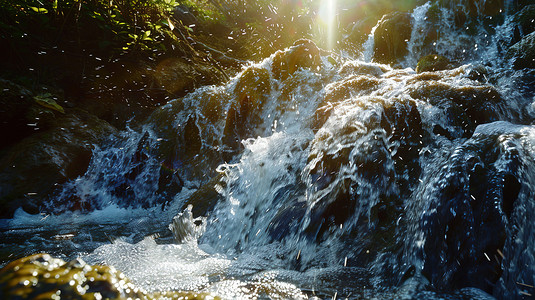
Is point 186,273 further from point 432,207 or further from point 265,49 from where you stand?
point 265,49

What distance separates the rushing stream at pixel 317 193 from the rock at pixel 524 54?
1.18 feet

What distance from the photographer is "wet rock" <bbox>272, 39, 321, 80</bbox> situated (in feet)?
21.7

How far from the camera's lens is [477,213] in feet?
7.18

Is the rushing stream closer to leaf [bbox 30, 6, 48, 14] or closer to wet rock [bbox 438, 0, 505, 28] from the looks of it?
leaf [bbox 30, 6, 48, 14]

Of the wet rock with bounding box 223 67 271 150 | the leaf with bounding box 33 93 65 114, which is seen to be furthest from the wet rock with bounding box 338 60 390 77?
the leaf with bounding box 33 93 65 114

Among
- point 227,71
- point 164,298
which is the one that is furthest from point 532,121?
point 227,71

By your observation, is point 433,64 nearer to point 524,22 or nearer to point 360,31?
point 524,22

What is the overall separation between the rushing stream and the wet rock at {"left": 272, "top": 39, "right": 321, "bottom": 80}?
30 mm

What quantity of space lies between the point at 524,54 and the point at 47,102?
27.1 ft

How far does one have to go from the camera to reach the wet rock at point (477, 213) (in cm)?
201

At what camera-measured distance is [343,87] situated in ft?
17.9

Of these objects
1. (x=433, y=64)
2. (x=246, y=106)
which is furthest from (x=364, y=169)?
(x=433, y=64)

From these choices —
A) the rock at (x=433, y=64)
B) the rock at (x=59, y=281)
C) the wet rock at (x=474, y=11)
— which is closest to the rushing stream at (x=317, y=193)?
the rock at (x=59, y=281)

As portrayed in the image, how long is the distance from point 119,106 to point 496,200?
6.77 metres
